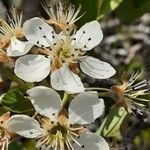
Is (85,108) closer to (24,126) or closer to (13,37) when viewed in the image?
(24,126)

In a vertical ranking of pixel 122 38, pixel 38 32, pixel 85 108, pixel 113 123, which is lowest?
pixel 122 38

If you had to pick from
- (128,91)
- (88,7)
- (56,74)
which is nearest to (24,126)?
(56,74)

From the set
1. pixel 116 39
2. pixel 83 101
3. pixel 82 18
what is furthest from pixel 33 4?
pixel 116 39

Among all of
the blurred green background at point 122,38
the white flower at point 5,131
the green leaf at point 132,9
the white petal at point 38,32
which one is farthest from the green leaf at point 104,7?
the white flower at point 5,131

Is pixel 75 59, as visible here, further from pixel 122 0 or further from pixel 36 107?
pixel 122 0

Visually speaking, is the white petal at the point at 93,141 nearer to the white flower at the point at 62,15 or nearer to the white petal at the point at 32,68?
the white petal at the point at 32,68

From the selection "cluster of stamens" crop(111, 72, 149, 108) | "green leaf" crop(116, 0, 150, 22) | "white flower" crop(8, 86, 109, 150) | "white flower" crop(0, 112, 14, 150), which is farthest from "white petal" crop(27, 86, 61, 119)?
"green leaf" crop(116, 0, 150, 22)

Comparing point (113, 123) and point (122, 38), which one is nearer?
point (113, 123)
